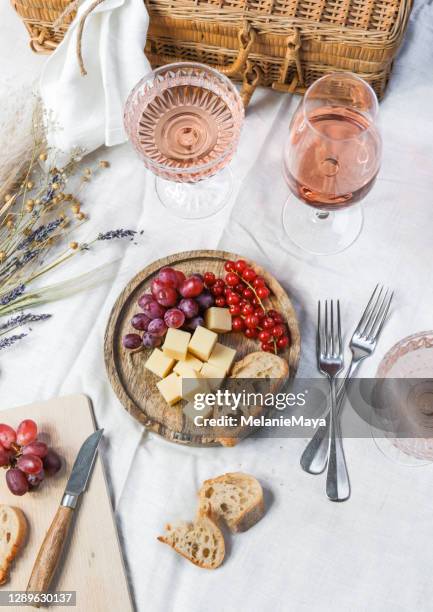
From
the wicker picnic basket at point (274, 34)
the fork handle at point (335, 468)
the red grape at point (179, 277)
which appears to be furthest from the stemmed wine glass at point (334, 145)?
the fork handle at point (335, 468)

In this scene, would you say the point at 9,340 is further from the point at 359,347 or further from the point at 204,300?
the point at 359,347

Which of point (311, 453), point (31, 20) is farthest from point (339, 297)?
point (31, 20)

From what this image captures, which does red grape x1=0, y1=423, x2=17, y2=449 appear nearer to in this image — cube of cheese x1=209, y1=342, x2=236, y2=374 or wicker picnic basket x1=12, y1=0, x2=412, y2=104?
cube of cheese x1=209, y1=342, x2=236, y2=374

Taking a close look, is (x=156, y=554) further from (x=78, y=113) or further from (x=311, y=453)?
(x=78, y=113)

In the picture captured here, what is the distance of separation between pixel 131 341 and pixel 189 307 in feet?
0.43

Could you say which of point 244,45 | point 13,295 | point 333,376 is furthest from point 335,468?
point 244,45

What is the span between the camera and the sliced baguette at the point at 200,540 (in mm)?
1210

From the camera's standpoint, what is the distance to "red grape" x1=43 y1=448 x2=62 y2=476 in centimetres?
126

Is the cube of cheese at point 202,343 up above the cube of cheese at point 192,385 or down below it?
above

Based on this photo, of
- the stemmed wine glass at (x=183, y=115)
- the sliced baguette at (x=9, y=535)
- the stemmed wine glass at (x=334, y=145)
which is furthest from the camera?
the stemmed wine glass at (x=183, y=115)

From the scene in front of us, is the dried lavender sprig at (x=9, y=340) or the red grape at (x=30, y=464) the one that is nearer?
the red grape at (x=30, y=464)

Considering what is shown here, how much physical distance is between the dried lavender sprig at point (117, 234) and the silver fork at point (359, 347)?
1.64 feet

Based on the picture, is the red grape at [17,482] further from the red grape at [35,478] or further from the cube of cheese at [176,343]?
the cube of cheese at [176,343]

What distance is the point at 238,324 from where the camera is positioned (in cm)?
130
